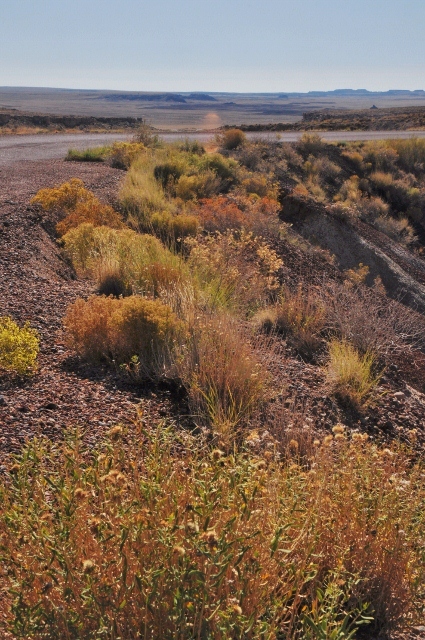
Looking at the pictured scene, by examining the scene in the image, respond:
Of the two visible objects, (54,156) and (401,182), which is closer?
(54,156)

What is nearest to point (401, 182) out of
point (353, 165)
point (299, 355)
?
point (353, 165)

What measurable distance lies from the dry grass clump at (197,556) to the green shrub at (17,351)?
1957mm

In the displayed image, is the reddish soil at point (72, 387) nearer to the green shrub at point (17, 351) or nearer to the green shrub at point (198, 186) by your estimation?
the green shrub at point (17, 351)

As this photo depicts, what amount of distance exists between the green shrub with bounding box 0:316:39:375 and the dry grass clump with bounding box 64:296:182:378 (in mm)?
508

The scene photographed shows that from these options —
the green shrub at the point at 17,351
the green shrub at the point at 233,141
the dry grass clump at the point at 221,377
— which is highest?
the green shrub at the point at 233,141

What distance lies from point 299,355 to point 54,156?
1430 cm

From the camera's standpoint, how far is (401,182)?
22516 millimetres

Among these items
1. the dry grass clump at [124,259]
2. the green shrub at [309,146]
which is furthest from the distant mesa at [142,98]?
the dry grass clump at [124,259]

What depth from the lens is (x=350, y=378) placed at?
20.1 ft

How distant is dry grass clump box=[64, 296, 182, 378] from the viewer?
5734 mm

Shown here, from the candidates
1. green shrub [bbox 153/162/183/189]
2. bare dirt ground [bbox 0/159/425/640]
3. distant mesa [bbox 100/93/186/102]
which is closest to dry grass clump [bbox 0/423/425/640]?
bare dirt ground [bbox 0/159/425/640]

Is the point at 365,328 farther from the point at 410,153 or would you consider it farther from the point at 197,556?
the point at 410,153

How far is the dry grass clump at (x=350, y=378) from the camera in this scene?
233 inches

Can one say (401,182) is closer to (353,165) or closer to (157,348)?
(353,165)
